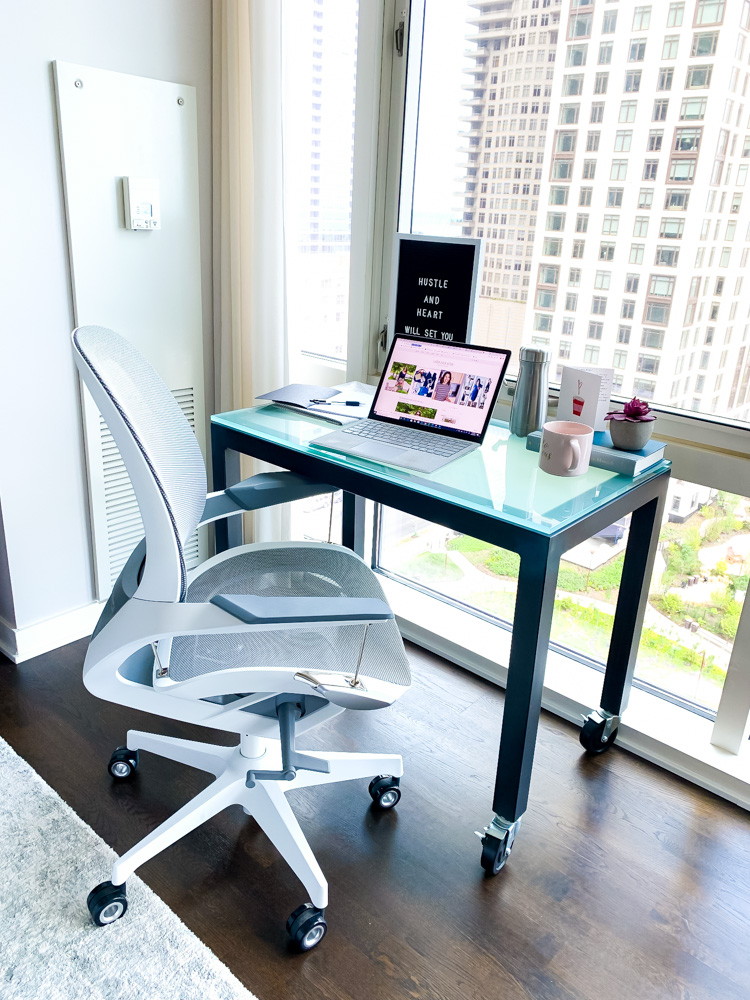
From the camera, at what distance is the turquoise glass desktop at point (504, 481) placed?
1.40m

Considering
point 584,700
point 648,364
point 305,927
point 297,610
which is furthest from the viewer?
point 584,700

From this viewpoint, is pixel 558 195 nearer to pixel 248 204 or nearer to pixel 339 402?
pixel 339 402

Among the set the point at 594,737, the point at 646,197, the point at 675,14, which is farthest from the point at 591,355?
the point at 594,737

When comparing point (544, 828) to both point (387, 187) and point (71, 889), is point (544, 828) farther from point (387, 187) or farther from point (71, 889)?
point (387, 187)

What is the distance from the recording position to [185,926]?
4.57 feet

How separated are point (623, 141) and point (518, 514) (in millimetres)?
919

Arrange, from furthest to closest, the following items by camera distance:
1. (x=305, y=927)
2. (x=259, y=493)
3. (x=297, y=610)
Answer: (x=259, y=493) → (x=305, y=927) → (x=297, y=610)

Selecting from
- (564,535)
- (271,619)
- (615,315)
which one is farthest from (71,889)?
(615,315)

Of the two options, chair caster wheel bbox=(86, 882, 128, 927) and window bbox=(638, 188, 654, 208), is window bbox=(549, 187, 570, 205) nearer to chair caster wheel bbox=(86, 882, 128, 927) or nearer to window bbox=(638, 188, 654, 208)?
window bbox=(638, 188, 654, 208)

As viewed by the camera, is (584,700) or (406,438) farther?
(584,700)

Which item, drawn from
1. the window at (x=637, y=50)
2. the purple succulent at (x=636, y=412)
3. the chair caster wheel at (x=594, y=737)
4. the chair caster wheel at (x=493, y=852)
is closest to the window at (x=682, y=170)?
the window at (x=637, y=50)

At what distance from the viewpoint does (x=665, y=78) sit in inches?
63.1

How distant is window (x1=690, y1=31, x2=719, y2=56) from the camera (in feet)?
5.00

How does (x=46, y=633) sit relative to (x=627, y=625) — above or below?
below
